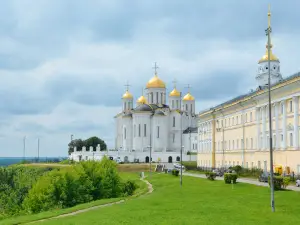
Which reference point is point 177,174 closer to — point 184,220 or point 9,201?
point 9,201

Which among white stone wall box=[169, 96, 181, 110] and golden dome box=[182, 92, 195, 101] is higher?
golden dome box=[182, 92, 195, 101]

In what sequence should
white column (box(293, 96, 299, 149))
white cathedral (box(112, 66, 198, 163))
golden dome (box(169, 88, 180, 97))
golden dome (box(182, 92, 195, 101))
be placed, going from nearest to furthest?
white column (box(293, 96, 299, 149)), white cathedral (box(112, 66, 198, 163)), golden dome (box(169, 88, 180, 97)), golden dome (box(182, 92, 195, 101))

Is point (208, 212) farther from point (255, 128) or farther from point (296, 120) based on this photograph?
point (255, 128)

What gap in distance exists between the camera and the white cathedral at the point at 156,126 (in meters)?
104

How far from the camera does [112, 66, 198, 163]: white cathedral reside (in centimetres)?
10362

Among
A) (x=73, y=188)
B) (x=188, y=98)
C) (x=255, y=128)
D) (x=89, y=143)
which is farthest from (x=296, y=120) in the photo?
(x=89, y=143)

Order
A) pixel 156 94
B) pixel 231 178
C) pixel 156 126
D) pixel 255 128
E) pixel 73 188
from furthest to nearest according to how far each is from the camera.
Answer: pixel 156 94
pixel 156 126
pixel 255 128
pixel 73 188
pixel 231 178

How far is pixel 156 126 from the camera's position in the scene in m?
108

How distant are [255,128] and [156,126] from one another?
177 ft

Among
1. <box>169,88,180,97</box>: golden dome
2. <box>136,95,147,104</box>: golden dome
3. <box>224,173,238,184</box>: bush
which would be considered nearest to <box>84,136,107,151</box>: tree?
<box>136,95,147,104</box>: golden dome

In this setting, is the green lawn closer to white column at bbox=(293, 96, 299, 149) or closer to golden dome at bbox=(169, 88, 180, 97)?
white column at bbox=(293, 96, 299, 149)

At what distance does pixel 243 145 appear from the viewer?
59688mm

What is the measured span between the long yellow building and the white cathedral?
75.9 feet

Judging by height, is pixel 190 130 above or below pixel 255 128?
above
